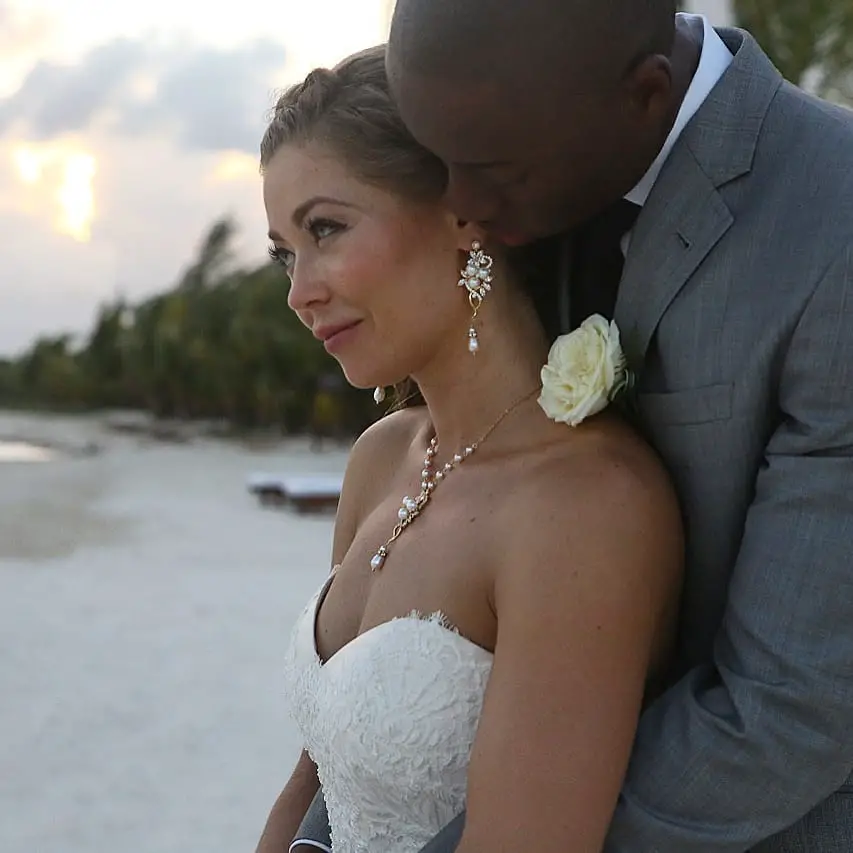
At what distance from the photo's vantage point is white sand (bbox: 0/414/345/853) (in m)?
4.77

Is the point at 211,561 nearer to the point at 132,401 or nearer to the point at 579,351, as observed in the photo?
the point at 579,351

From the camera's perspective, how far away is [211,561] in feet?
30.2

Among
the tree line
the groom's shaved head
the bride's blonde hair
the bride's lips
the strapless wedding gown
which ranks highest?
the groom's shaved head

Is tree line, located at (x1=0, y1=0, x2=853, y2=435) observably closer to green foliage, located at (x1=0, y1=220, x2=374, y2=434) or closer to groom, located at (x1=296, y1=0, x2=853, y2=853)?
green foliage, located at (x1=0, y1=220, x2=374, y2=434)

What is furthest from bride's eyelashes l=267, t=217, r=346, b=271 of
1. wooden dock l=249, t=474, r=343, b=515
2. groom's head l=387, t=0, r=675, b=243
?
wooden dock l=249, t=474, r=343, b=515

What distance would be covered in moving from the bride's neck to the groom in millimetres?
325

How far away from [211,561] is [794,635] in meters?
8.21

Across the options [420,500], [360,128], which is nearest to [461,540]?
[420,500]

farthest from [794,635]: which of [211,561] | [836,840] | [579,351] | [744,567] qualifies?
[211,561]

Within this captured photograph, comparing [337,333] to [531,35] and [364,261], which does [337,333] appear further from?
[531,35]

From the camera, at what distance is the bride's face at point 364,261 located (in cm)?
165

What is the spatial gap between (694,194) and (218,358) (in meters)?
18.3

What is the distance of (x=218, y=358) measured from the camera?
63.4 ft

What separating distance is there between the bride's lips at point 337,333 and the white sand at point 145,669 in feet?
10.5
